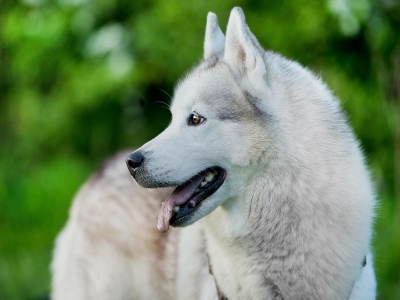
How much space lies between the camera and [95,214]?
190 inches

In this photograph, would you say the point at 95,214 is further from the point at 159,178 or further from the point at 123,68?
the point at 123,68

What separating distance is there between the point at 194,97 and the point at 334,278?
1194mm

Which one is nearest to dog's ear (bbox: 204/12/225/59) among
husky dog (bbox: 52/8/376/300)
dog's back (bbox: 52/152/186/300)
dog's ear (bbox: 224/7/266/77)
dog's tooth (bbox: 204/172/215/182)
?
husky dog (bbox: 52/8/376/300)

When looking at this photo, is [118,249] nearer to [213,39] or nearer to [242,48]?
[213,39]

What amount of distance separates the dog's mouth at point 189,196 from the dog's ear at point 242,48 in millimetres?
555

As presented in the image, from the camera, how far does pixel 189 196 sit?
146 inches

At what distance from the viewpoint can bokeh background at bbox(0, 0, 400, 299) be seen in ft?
21.6

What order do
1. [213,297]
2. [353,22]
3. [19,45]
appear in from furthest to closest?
[19,45], [353,22], [213,297]

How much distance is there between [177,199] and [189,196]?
0.25ft

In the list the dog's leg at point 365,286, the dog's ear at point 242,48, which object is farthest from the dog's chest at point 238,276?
the dog's ear at point 242,48

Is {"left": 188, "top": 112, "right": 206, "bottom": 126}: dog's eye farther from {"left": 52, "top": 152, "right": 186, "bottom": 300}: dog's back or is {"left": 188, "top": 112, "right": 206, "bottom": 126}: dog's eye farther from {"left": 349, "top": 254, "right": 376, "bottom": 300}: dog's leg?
{"left": 349, "top": 254, "right": 376, "bottom": 300}: dog's leg

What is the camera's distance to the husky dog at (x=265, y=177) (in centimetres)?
366

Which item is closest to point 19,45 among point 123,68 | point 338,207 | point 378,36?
point 123,68

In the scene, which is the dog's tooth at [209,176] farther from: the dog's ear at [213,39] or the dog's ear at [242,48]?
the dog's ear at [213,39]
